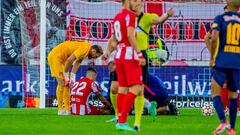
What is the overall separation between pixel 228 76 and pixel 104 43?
12.7m

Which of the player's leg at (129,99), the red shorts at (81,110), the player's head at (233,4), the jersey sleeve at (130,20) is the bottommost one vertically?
the red shorts at (81,110)

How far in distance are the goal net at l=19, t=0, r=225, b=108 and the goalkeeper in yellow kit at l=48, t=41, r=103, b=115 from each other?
3728 millimetres

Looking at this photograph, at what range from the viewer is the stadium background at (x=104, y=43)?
2495 cm

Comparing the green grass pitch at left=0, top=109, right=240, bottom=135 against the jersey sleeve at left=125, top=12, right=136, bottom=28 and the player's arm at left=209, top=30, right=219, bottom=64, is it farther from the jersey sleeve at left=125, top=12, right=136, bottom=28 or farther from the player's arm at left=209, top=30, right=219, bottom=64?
the jersey sleeve at left=125, top=12, right=136, bottom=28

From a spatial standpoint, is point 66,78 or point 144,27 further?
point 66,78

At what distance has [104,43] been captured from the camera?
25484mm

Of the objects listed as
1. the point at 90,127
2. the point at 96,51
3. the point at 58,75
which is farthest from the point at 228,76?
the point at 58,75

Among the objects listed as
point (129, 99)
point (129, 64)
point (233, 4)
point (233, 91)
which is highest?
point (233, 4)

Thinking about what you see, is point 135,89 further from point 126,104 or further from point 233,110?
point 233,110

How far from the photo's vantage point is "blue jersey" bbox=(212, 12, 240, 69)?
12805 millimetres

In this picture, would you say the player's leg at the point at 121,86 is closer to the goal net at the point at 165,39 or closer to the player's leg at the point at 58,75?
the player's leg at the point at 58,75

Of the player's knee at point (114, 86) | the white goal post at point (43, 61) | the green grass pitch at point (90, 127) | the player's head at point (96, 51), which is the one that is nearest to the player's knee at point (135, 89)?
the green grass pitch at point (90, 127)

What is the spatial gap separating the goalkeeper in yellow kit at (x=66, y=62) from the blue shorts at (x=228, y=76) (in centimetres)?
704

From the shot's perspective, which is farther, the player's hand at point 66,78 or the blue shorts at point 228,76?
the player's hand at point 66,78
